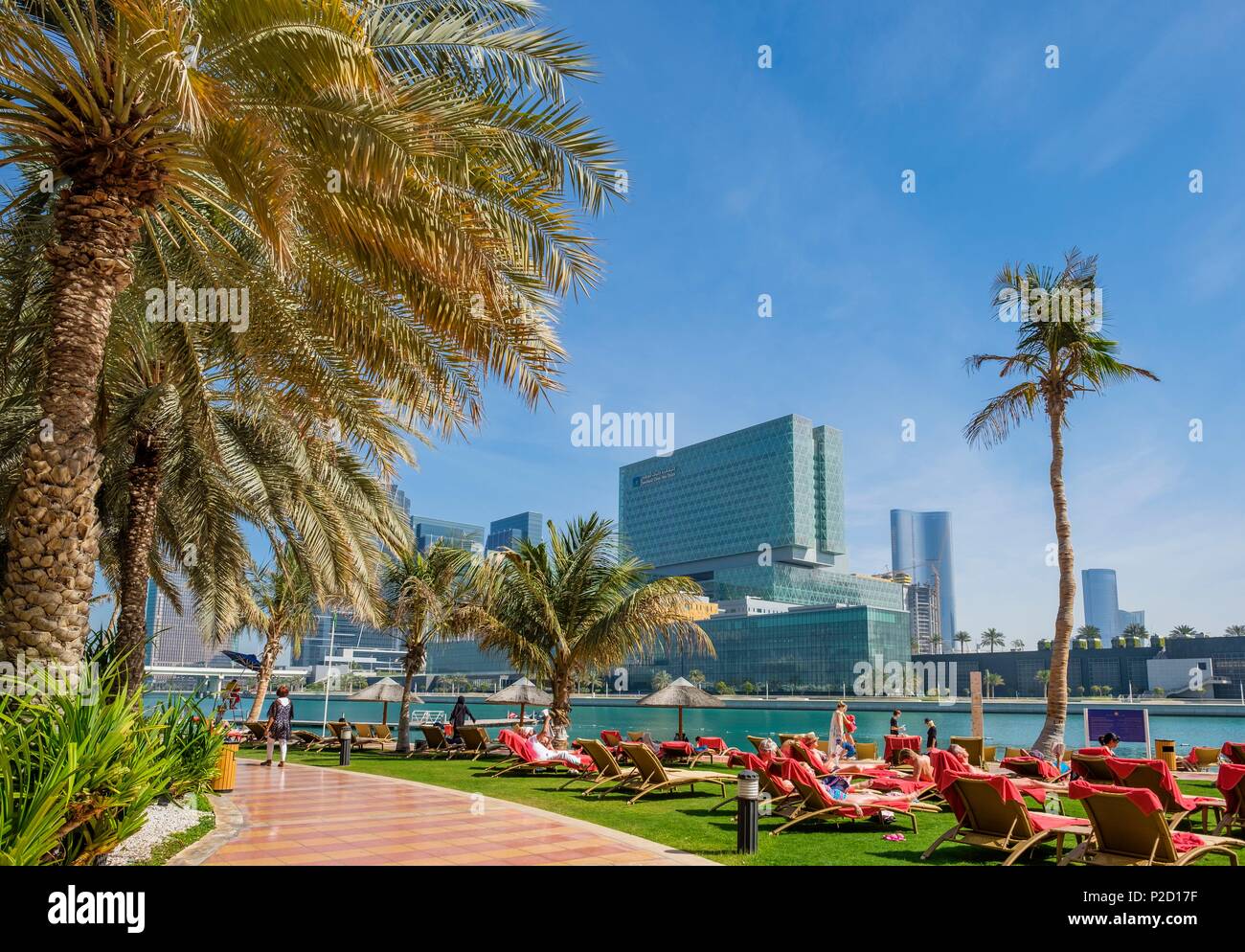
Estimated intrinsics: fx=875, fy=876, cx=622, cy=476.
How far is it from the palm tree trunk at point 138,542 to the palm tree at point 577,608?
31.5 feet

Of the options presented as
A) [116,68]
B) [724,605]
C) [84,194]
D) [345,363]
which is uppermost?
[116,68]

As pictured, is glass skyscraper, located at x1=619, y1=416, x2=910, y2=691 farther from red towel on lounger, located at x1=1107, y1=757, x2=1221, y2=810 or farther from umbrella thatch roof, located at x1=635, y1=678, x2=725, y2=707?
red towel on lounger, located at x1=1107, y1=757, x2=1221, y2=810

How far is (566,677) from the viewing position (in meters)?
20.3

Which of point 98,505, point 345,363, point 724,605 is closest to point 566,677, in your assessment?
point 98,505

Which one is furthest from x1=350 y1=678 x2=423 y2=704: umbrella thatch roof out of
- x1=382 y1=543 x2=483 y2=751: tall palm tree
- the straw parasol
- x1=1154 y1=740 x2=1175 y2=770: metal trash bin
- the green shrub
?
the green shrub

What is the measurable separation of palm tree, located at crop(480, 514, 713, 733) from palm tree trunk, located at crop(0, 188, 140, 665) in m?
13.9

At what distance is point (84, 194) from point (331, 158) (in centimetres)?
218

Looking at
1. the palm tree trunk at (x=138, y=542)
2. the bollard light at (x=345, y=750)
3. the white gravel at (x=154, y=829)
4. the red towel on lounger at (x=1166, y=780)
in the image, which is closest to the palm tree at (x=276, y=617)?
the bollard light at (x=345, y=750)

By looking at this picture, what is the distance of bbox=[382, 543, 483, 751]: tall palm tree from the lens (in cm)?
2248

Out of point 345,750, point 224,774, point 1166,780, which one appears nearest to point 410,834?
point 224,774
